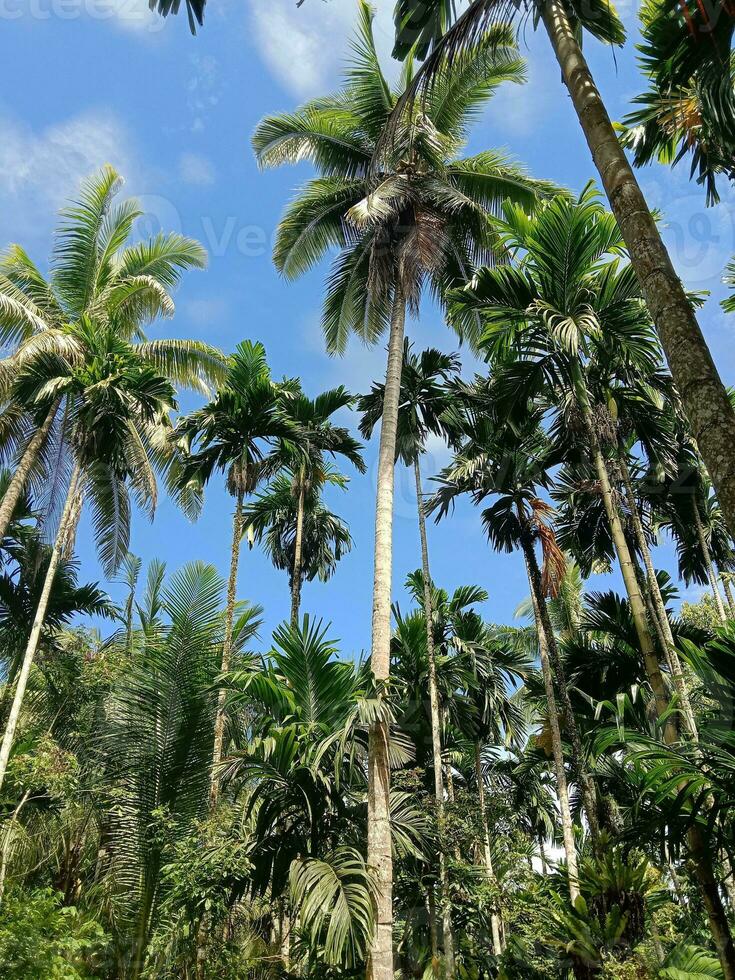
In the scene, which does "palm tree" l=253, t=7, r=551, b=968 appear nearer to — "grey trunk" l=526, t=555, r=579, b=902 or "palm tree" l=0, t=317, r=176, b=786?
"palm tree" l=0, t=317, r=176, b=786

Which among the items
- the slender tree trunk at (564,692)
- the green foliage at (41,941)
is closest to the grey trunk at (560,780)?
the slender tree trunk at (564,692)

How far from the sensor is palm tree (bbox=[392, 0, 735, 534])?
Result: 3672 mm

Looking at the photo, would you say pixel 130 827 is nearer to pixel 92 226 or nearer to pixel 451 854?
pixel 451 854

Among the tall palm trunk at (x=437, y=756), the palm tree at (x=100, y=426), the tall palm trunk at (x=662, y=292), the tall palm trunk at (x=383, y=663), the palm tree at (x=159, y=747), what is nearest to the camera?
the tall palm trunk at (x=662, y=292)

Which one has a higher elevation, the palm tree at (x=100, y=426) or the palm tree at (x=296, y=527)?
the palm tree at (x=296, y=527)

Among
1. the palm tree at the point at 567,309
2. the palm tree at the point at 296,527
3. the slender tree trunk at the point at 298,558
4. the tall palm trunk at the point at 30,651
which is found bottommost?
the tall palm trunk at the point at 30,651

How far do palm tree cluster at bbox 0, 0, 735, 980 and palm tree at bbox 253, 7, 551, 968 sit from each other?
61 mm

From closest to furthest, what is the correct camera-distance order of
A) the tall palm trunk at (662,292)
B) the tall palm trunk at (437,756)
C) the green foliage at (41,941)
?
the tall palm trunk at (662,292) < the green foliage at (41,941) < the tall palm trunk at (437,756)

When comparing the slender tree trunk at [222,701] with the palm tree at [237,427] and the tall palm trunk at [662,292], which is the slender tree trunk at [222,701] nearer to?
the palm tree at [237,427]

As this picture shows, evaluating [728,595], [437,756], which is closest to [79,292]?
[437,756]

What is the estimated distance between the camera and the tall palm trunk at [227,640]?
374 inches

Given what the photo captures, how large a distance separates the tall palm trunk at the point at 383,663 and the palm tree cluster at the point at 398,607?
0.13ft

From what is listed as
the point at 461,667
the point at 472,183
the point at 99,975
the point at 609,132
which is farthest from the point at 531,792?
the point at 609,132

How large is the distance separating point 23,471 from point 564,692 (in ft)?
Answer: 35.9
